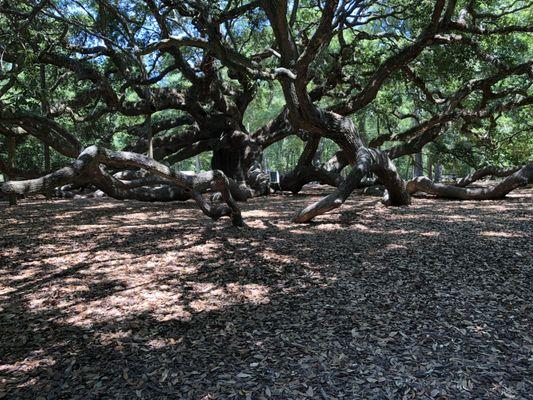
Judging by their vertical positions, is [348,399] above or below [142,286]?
below

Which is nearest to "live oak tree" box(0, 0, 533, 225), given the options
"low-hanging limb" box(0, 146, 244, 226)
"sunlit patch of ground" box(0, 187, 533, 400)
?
"low-hanging limb" box(0, 146, 244, 226)

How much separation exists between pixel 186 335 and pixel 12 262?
2.92 metres

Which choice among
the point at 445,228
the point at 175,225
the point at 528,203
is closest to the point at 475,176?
the point at 528,203

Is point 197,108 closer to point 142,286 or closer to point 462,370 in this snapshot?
point 142,286

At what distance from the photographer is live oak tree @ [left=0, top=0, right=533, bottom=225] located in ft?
22.7

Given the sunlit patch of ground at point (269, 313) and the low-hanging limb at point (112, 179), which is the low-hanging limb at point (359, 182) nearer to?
the sunlit patch of ground at point (269, 313)

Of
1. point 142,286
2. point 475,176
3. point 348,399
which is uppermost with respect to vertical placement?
point 475,176

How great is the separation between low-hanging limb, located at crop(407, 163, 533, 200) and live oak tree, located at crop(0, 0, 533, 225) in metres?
0.03

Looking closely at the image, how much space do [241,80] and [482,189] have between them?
7294 mm

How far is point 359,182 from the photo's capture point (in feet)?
23.7

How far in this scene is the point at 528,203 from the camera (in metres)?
8.66

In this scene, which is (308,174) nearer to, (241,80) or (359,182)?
(241,80)

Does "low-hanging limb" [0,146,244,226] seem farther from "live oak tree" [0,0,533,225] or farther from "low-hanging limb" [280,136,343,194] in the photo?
"low-hanging limb" [280,136,343,194]

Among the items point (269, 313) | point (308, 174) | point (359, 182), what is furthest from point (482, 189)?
point (269, 313)
